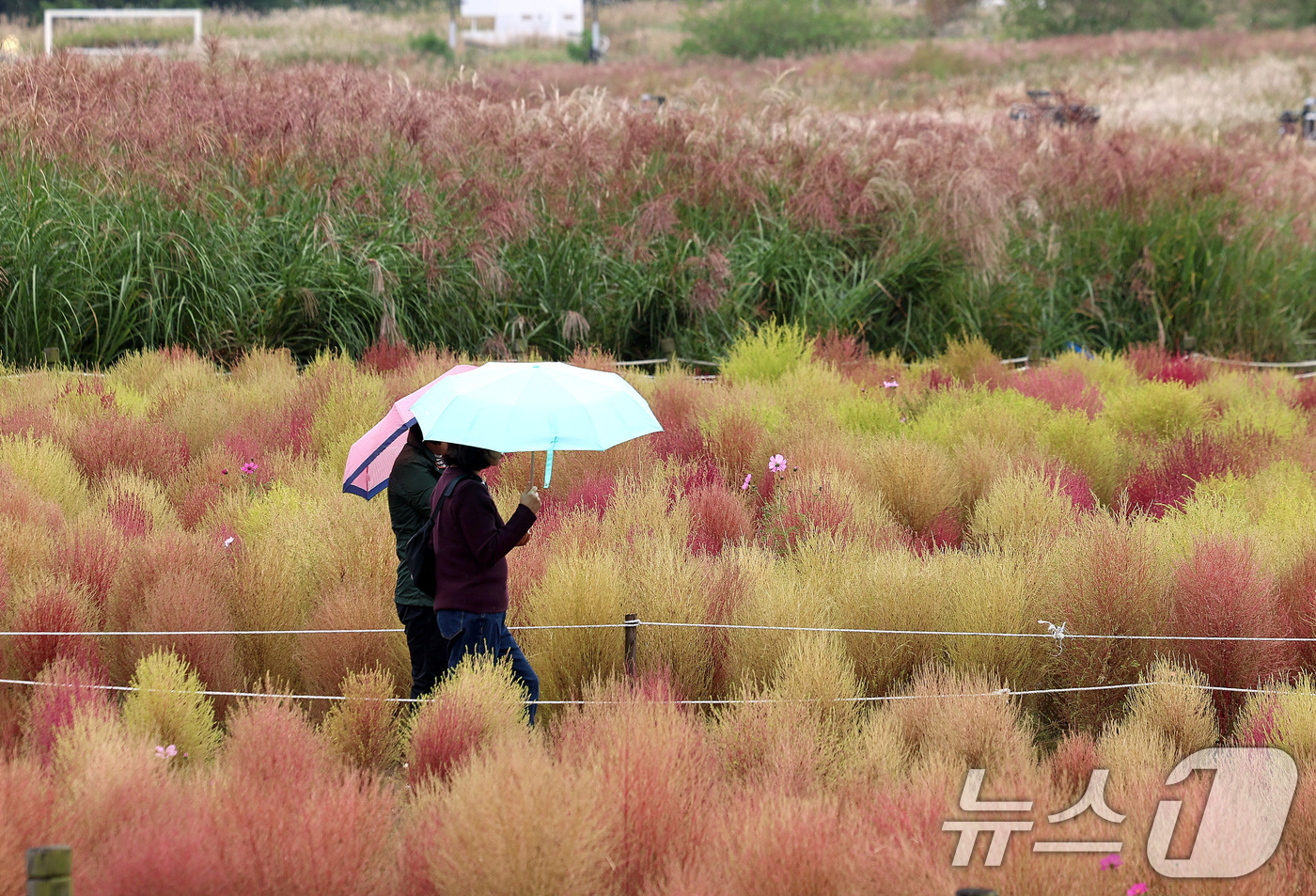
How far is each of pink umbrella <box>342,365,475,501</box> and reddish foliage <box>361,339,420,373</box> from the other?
362cm

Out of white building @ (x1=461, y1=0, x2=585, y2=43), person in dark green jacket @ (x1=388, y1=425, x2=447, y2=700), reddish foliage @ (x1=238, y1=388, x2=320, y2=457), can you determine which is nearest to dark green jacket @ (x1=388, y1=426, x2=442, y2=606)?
person in dark green jacket @ (x1=388, y1=425, x2=447, y2=700)

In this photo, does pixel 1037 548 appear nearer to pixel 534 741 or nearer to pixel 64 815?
pixel 534 741

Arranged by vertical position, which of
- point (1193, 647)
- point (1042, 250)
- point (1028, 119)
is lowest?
point (1193, 647)

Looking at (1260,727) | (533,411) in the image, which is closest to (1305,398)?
(1260,727)

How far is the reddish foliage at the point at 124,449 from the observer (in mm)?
6531

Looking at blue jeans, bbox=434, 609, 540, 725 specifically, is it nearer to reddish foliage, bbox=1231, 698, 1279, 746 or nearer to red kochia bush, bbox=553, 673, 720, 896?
red kochia bush, bbox=553, 673, 720, 896

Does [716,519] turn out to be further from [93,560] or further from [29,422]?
[29,422]

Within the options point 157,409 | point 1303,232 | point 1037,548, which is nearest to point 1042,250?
A: point 1303,232

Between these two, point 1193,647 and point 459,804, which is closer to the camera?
point 459,804

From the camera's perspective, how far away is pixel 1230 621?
14.2ft

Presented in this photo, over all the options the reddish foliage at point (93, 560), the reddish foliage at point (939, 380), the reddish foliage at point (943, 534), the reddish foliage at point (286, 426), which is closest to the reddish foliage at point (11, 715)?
the reddish foliage at point (93, 560)

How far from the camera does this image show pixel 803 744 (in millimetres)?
3566

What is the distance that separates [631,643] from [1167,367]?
6349 mm

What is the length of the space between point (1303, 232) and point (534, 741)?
470 inches
